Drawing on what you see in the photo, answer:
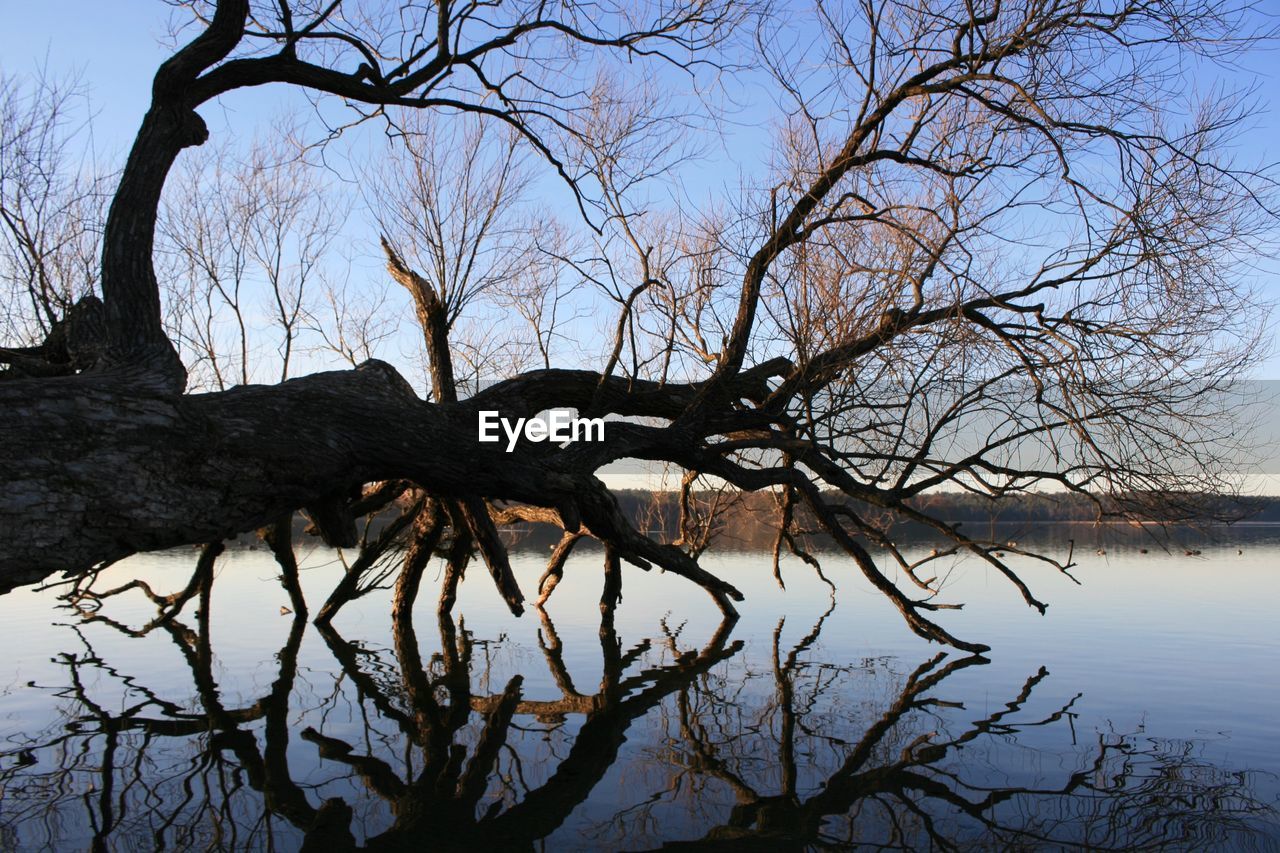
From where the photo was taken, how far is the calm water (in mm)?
4492

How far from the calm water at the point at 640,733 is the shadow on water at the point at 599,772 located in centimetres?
2

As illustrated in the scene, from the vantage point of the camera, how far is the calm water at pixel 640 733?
4492mm

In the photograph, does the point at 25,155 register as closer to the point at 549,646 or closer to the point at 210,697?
the point at 210,697

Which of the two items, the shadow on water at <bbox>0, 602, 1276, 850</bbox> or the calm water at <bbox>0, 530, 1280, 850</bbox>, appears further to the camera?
the calm water at <bbox>0, 530, 1280, 850</bbox>

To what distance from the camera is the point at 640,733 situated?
20.5 ft

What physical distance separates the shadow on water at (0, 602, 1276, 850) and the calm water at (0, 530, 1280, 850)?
0.07 ft

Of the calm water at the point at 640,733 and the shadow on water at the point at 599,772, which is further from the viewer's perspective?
the calm water at the point at 640,733

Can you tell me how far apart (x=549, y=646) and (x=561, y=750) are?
4.15 meters

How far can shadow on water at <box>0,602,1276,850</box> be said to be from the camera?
438 centimetres

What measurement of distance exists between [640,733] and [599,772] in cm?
92

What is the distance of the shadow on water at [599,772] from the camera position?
14.4 ft

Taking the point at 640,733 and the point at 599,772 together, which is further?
the point at 640,733

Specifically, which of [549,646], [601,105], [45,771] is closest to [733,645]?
[549,646]

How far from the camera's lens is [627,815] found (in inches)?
182
